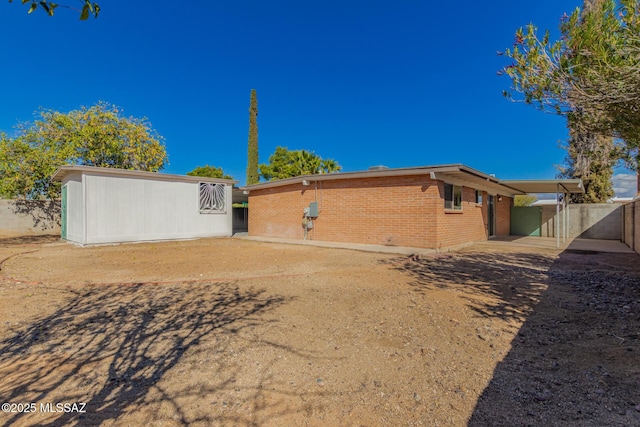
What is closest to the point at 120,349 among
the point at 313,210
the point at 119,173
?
the point at 313,210

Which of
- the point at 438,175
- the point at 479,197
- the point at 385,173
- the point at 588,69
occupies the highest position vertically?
the point at 588,69

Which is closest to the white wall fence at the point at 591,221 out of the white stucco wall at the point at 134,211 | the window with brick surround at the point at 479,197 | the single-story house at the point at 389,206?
the single-story house at the point at 389,206

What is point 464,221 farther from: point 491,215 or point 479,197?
point 491,215

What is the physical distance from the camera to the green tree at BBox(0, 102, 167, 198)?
17.4 metres

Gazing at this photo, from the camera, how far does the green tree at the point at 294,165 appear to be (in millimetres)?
25547

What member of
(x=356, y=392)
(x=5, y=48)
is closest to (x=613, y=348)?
(x=356, y=392)

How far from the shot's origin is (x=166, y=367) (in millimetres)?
2826

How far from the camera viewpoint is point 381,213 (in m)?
11.9

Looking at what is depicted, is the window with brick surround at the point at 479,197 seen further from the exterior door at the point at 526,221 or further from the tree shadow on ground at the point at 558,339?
the tree shadow on ground at the point at 558,339

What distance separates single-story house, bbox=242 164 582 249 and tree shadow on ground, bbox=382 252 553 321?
169cm

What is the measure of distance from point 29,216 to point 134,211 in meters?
10.9

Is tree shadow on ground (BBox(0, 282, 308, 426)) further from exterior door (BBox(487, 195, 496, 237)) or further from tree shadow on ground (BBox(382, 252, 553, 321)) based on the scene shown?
exterior door (BBox(487, 195, 496, 237))

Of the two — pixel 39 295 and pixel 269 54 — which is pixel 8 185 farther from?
pixel 39 295

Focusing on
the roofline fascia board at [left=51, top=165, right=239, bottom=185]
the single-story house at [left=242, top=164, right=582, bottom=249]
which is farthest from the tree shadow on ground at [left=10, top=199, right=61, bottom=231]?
the single-story house at [left=242, top=164, right=582, bottom=249]
